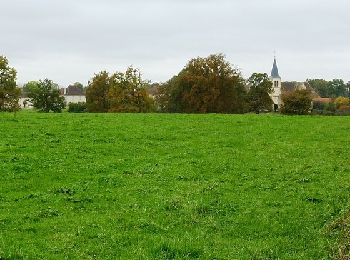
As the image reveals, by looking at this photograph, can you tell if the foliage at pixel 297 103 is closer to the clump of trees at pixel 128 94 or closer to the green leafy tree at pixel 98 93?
the clump of trees at pixel 128 94

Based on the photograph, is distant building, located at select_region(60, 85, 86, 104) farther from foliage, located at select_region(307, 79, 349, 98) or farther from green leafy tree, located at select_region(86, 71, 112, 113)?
green leafy tree, located at select_region(86, 71, 112, 113)

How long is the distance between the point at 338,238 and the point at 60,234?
597 centimetres

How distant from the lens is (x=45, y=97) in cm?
7800

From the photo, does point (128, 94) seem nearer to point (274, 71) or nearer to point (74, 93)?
point (274, 71)

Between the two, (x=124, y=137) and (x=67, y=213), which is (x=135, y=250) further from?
(x=124, y=137)

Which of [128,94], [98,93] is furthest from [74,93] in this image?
[128,94]

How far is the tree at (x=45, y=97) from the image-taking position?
76.9 metres

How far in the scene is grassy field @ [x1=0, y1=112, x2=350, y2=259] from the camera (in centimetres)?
988

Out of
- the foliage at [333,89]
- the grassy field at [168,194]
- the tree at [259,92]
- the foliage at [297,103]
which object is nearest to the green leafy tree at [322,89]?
the foliage at [333,89]

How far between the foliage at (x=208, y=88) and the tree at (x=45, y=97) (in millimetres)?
20523

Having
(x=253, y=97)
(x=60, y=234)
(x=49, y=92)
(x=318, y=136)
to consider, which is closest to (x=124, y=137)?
(x=318, y=136)

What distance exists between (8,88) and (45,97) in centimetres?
4759

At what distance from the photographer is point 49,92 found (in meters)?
78.1

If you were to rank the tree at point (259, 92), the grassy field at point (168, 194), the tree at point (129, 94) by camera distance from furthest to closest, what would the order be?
1. the tree at point (259, 92)
2. the tree at point (129, 94)
3. the grassy field at point (168, 194)
